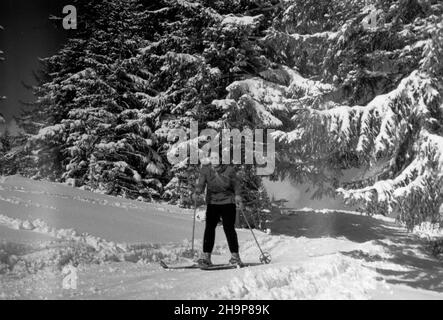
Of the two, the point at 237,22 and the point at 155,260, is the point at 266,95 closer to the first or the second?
the point at 237,22

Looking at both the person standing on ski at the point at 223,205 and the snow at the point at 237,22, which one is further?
the snow at the point at 237,22

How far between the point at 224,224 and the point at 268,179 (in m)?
6.91

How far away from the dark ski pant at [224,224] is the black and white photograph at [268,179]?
25mm

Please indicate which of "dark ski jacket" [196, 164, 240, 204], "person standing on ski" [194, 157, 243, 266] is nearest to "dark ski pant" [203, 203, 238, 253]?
"person standing on ski" [194, 157, 243, 266]

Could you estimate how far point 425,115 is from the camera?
7.33 metres

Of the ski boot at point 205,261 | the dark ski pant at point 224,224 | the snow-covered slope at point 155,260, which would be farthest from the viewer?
the dark ski pant at point 224,224

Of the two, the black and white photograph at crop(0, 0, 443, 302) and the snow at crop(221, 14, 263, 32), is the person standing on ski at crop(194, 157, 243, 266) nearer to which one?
the black and white photograph at crop(0, 0, 443, 302)

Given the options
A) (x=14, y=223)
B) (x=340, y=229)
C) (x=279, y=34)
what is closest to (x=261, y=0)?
(x=279, y=34)

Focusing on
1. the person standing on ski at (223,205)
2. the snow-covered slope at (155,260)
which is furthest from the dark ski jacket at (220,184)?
the snow-covered slope at (155,260)

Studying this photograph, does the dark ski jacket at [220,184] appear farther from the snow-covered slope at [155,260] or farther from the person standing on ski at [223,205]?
the snow-covered slope at [155,260]

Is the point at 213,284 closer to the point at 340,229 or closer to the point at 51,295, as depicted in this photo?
the point at 51,295

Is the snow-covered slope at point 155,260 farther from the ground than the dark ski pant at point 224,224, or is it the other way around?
the dark ski pant at point 224,224

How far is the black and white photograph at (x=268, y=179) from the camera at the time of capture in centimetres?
592

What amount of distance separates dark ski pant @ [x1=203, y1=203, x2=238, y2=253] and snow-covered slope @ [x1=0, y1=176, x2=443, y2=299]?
34.2 inches
